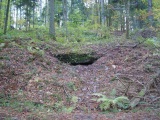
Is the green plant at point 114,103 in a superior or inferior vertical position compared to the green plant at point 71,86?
inferior

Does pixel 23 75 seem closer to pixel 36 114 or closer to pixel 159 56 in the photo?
pixel 36 114

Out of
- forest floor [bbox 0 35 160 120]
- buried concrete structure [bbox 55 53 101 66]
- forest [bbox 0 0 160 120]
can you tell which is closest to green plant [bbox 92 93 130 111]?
forest [bbox 0 0 160 120]

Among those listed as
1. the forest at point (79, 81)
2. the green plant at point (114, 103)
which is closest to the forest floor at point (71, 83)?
the forest at point (79, 81)

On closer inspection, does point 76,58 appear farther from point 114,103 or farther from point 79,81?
point 114,103

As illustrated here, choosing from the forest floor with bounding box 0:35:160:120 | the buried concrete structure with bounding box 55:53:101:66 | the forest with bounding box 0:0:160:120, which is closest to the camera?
the forest floor with bounding box 0:35:160:120

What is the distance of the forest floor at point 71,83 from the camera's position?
295 inches

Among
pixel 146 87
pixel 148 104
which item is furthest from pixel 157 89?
pixel 148 104

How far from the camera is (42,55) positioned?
1220 centimetres

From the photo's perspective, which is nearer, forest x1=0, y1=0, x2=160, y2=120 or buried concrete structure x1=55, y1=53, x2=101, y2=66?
forest x1=0, y1=0, x2=160, y2=120

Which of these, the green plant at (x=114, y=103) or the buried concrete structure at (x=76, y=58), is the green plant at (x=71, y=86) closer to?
the green plant at (x=114, y=103)

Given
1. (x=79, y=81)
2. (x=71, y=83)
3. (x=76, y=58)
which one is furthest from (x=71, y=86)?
(x=76, y=58)

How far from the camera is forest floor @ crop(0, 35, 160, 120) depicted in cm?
749

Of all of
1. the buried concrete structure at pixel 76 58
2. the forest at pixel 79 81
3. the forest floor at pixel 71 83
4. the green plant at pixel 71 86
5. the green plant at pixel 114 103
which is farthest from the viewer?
the buried concrete structure at pixel 76 58

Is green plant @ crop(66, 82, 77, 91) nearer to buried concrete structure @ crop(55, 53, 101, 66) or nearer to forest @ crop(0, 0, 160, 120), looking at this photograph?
forest @ crop(0, 0, 160, 120)
